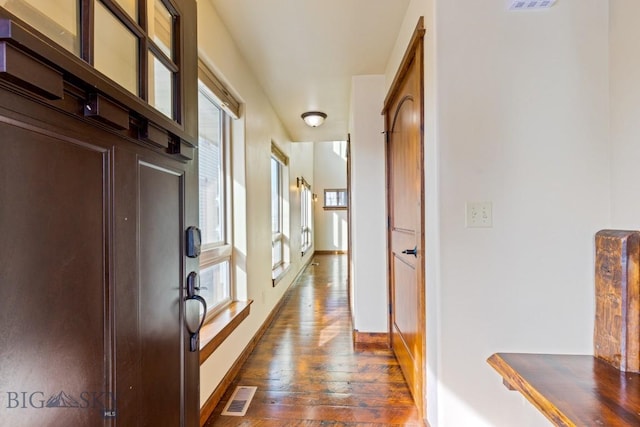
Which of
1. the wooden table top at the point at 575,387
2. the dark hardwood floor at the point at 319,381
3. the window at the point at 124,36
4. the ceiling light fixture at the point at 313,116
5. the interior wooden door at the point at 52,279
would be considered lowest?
the dark hardwood floor at the point at 319,381

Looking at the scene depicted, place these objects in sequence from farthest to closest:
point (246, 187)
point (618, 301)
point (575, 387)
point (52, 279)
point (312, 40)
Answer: point (246, 187), point (312, 40), point (618, 301), point (575, 387), point (52, 279)

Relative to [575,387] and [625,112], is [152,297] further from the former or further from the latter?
[625,112]

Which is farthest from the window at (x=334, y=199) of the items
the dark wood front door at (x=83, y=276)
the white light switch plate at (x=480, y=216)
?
the dark wood front door at (x=83, y=276)

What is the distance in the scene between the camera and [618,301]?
1.09 m

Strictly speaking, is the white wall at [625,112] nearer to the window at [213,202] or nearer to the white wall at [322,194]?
the window at [213,202]

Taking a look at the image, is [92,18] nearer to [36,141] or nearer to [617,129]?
[36,141]

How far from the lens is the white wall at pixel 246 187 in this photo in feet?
6.42

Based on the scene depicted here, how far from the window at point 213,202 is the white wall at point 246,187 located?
119 millimetres

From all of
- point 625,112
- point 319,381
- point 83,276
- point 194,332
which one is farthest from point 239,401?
point 625,112

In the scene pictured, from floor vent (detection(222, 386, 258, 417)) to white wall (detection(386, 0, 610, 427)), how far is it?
117cm

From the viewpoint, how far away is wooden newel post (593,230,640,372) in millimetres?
1041


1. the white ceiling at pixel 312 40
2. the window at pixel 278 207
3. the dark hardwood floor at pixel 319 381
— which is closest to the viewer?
the dark hardwood floor at pixel 319 381

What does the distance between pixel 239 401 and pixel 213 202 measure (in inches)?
53.1

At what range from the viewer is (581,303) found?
1.45m
